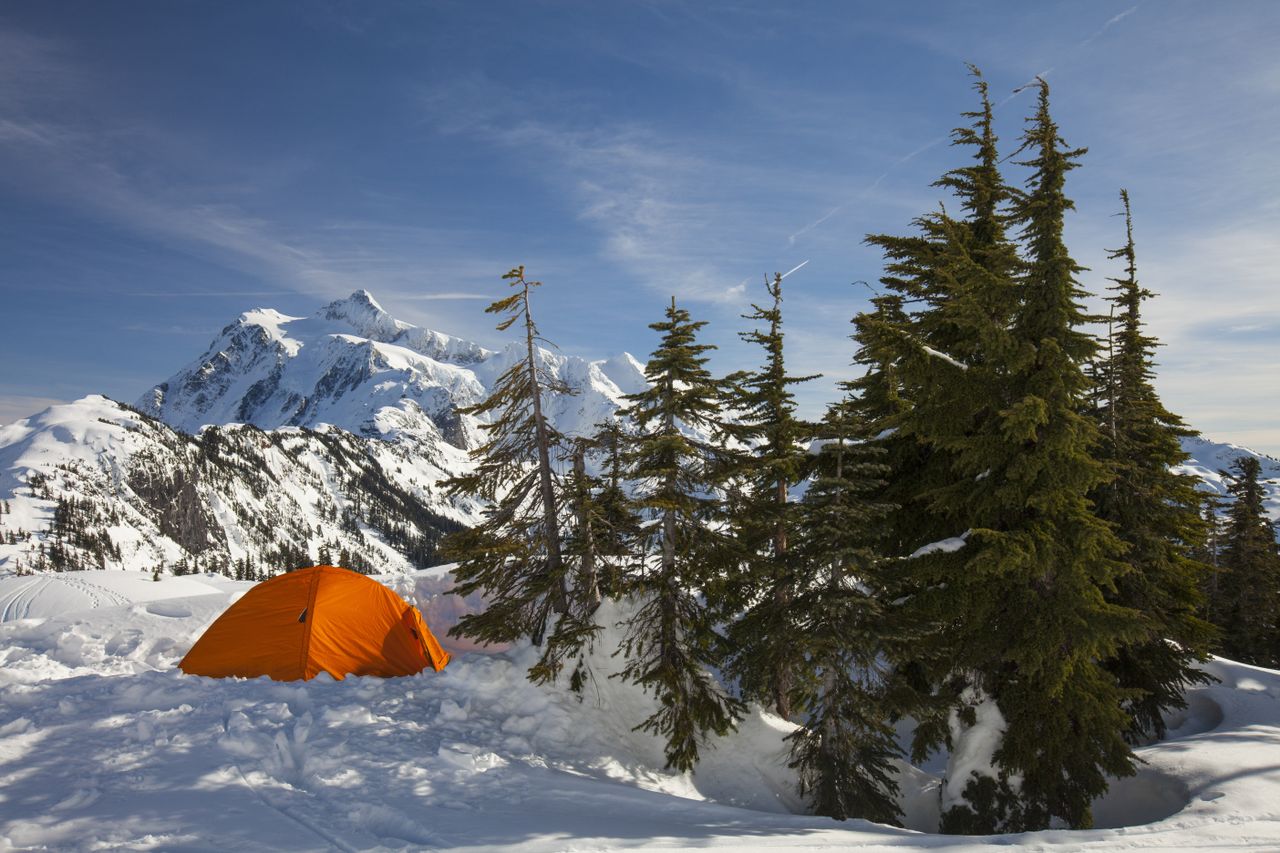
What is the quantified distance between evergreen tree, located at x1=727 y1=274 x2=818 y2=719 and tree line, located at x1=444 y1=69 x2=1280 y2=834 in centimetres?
7

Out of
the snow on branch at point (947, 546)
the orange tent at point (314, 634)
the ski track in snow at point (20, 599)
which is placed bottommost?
the ski track in snow at point (20, 599)

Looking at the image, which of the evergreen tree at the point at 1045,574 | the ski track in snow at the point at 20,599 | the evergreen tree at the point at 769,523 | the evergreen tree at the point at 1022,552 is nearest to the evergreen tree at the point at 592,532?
the evergreen tree at the point at 769,523

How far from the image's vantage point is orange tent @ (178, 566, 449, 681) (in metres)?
12.4

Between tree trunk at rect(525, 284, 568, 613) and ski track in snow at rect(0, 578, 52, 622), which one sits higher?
tree trunk at rect(525, 284, 568, 613)

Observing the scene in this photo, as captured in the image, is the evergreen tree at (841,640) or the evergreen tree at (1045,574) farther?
the evergreen tree at (841,640)

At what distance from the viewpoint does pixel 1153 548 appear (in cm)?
1619

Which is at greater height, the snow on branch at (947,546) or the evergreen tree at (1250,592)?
the snow on branch at (947,546)

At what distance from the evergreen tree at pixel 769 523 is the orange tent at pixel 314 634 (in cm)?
724

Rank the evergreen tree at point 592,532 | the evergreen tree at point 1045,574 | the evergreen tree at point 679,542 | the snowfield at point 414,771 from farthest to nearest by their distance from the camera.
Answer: the evergreen tree at point 592,532 < the evergreen tree at point 679,542 < the evergreen tree at point 1045,574 < the snowfield at point 414,771

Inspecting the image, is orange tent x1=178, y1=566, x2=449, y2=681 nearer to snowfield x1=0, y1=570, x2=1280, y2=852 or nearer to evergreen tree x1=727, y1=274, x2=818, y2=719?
snowfield x1=0, y1=570, x2=1280, y2=852

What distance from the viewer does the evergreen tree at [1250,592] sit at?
30.1m

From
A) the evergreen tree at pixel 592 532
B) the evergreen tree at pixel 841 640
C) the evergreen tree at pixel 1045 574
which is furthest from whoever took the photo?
the evergreen tree at pixel 592 532

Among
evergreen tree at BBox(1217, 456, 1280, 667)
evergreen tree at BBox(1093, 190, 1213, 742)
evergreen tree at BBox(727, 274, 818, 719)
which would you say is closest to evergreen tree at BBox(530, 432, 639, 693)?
evergreen tree at BBox(727, 274, 818, 719)

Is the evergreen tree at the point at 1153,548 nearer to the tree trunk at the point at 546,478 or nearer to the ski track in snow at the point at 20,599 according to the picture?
the tree trunk at the point at 546,478
